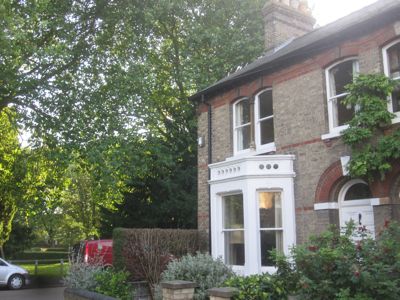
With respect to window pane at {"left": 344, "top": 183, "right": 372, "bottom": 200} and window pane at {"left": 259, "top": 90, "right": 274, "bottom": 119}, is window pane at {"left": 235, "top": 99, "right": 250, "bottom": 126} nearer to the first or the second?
window pane at {"left": 259, "top": 90, "right": 274, "bottom": 119}

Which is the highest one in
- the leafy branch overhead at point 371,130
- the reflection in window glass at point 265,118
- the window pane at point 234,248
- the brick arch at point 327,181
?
the reflection in window glass at point 265,118

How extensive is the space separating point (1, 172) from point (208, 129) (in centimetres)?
1414

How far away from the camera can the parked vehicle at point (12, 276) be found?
67.2ft

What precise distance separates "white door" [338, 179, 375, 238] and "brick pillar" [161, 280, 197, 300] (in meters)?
4.12

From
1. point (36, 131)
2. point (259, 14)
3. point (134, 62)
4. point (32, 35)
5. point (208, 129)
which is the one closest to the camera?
point (208, 129)

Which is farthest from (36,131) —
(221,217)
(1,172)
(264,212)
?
(264,212)

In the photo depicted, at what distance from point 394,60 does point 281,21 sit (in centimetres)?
787

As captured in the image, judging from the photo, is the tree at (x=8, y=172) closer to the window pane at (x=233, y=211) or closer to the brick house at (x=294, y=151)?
the brick house at (x=294, y=151)

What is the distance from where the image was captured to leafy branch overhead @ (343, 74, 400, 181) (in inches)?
397

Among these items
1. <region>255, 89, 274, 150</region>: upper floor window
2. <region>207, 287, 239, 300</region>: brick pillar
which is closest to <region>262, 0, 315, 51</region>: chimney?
<region>255, 89, 274, 150</region>: upper floor window

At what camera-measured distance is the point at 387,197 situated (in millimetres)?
10266

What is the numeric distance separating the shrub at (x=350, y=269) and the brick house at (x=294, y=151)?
356cm

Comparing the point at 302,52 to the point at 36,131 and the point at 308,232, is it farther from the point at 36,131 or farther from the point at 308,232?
the point at 36,131

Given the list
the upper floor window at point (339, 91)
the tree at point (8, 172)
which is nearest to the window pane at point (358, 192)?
the upper floor window at point (339, 91)
